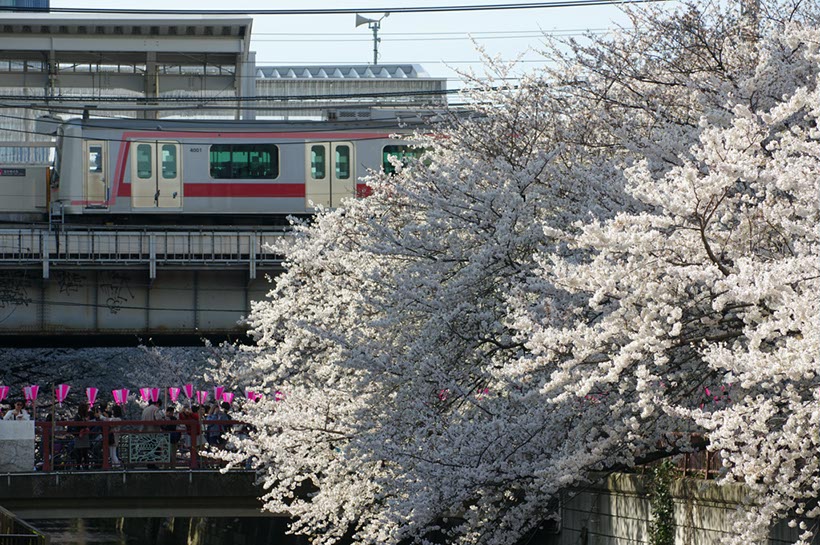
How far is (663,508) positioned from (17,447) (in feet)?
36.8

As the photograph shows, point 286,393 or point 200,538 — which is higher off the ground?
point 286,393

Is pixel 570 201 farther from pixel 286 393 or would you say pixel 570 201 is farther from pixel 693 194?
pixel 286 393

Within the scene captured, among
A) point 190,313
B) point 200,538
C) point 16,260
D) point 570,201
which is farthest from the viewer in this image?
point 200,538

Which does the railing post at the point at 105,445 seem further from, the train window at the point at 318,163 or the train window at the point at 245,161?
the train window at the point at 318,163

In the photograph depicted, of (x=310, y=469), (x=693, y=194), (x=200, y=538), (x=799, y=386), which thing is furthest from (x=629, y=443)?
(x=200, y=538)

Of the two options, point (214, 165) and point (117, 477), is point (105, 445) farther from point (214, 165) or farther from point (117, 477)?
point (214, 165)

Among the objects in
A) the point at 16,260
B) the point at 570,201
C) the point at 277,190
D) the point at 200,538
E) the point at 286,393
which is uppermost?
the point at 277,190

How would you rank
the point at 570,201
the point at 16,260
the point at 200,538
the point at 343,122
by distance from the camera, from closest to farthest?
the point at 570,201 → the point at 16,260 → the point at 343,122 → the point at 200,538

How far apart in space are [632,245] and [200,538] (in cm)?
2677

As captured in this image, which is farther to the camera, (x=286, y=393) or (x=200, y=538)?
(x=200, y=538)

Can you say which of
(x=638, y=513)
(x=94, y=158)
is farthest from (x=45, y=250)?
(x=638, y=513)

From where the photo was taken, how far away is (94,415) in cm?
2353

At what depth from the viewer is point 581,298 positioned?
11375mm

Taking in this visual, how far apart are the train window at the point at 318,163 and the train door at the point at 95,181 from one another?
4.83 m
